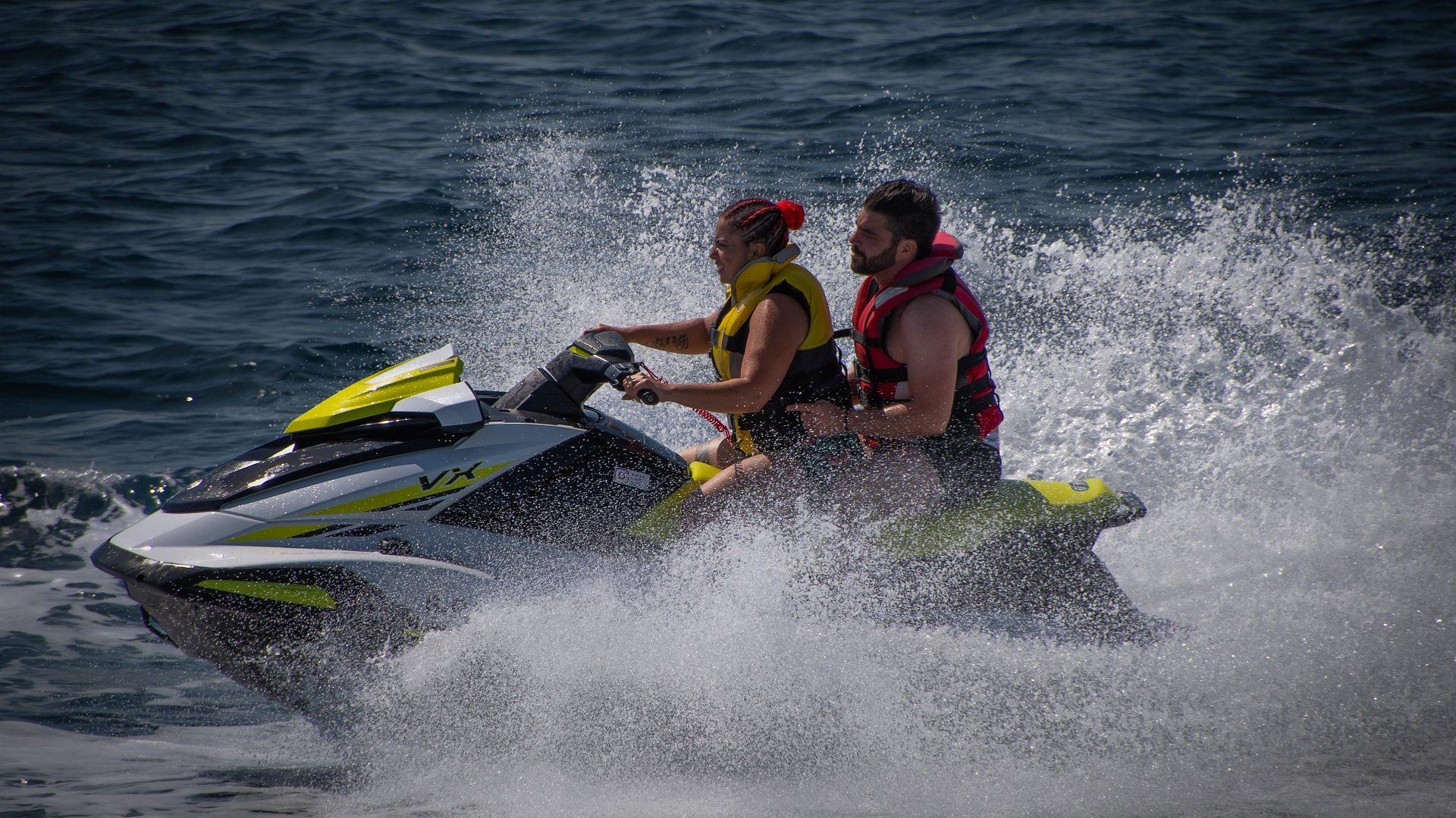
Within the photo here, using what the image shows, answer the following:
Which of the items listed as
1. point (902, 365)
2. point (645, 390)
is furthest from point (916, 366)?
point (645, 390)

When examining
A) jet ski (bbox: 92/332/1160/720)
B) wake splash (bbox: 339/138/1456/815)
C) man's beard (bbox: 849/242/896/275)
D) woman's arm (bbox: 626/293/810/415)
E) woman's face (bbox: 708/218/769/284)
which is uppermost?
woman's face (bbox: 708/218/769/284)

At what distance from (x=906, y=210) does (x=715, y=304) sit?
3170 millimetres

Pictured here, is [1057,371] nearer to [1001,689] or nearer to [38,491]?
[1001,689]

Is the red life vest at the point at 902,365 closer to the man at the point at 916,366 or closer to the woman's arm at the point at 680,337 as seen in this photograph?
the man at the point at 916,366

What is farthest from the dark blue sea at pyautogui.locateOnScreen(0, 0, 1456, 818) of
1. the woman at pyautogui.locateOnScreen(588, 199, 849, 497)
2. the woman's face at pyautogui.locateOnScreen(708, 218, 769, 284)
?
the woman's face at pyautogui.locateOnScreen(708, 218, 769, 284)

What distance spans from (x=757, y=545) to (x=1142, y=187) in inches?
238

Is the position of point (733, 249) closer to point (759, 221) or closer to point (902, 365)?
point (759, 221)

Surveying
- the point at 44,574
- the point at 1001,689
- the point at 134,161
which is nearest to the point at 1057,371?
the point at 1001,689

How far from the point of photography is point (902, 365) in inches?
133

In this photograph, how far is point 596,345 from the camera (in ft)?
10.7

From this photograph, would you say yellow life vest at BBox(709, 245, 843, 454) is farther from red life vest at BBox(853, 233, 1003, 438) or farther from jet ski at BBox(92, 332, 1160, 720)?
jet ski at BBox(92, 332, 1160, 720)

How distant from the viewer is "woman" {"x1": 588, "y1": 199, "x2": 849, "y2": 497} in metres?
3.22

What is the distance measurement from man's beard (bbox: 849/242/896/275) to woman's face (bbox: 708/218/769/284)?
0.29 metres

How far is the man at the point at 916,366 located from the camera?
321cm
